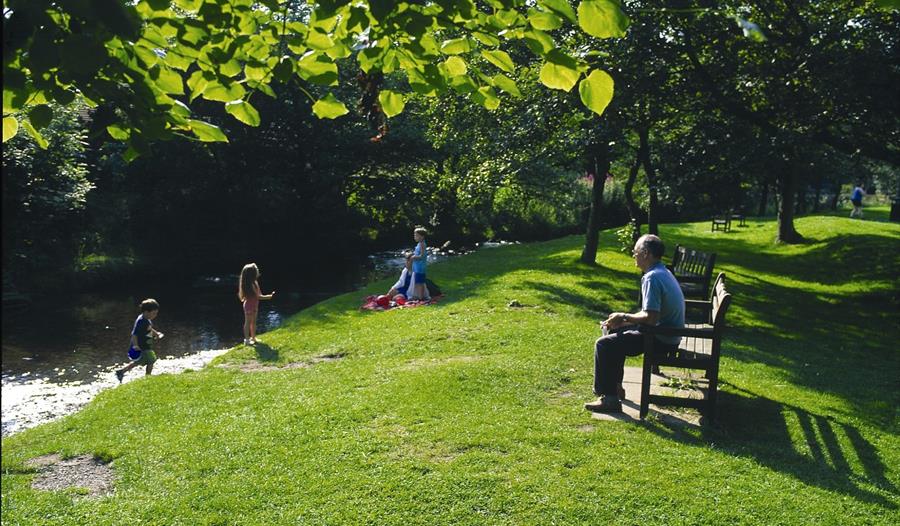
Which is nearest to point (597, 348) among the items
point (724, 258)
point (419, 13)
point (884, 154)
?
point (419, 13)

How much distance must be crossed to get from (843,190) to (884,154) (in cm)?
5220

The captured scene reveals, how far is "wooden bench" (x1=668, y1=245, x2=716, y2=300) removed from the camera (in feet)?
44.1

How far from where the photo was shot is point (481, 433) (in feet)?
25.1

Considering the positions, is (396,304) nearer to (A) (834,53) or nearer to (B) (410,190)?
(A) (834,53)

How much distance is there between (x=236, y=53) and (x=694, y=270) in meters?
12.5

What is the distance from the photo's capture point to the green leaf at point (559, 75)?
3.65 metres

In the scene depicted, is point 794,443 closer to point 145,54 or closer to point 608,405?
point 608,405

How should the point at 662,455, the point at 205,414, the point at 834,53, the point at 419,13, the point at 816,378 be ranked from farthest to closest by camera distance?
the point at 834,53 → the point at 816,378 → the point at 205,414 → the point at 662,455 → the point at 419,13

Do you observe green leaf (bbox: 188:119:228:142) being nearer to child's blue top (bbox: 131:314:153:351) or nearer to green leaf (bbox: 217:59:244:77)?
green leaf (bbox: 217:59:244:77)

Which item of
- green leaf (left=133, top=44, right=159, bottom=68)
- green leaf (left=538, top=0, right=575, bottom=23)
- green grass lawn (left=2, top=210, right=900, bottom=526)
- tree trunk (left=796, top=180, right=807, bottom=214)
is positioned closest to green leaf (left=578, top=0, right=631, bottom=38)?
green leaf (left=538, top=0, right=575, bottom=23)

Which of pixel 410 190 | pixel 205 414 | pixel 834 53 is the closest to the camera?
pixel 205 414

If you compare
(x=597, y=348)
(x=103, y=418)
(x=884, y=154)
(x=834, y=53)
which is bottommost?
(x=103, y=418)

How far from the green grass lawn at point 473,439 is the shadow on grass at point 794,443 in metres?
0.03

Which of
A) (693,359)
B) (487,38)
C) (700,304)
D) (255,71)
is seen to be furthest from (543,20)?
(700,304)
